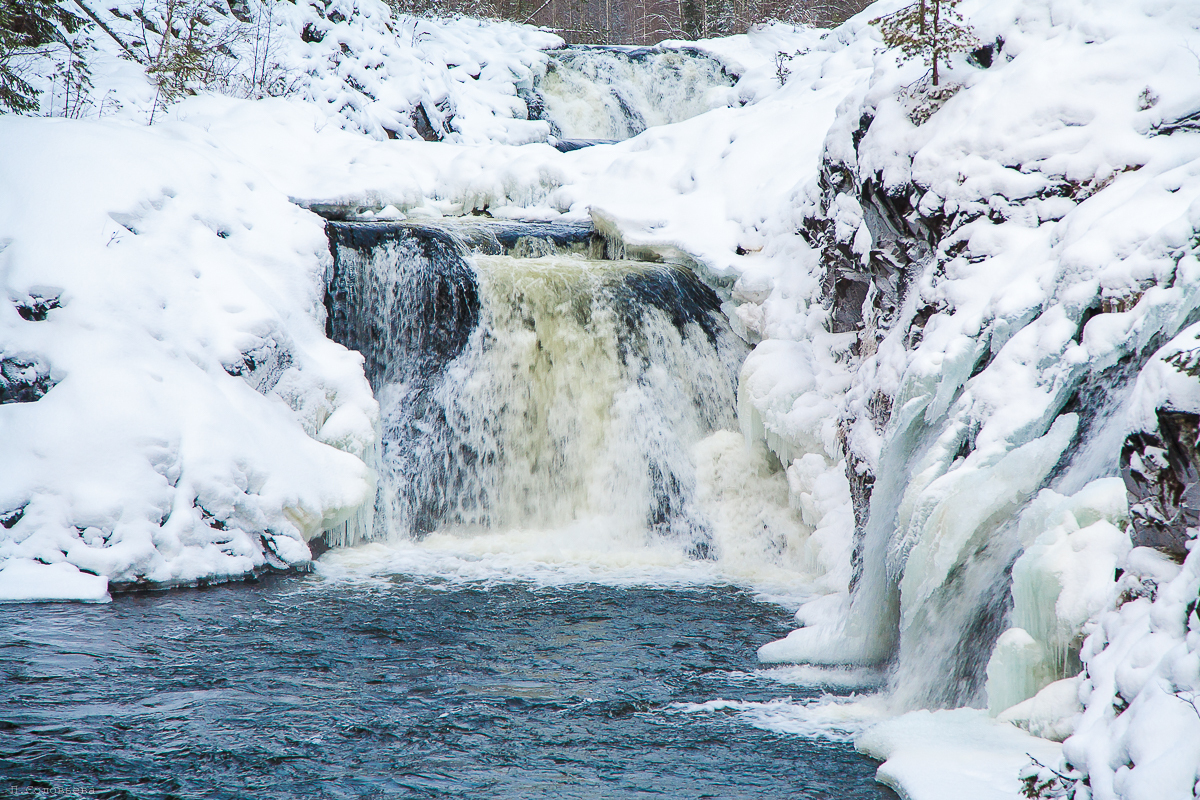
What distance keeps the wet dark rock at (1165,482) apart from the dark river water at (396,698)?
1.26m

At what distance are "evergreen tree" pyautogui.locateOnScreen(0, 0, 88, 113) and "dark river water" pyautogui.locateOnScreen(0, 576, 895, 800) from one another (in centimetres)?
553

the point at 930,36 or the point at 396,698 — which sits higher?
the point at 930,36

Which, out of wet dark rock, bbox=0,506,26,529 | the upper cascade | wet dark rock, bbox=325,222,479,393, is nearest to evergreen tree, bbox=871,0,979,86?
wet dark rock, bbox=325,222,479,393

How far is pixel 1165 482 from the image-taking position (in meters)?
2.65

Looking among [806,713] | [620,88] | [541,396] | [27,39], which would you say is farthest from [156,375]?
[620,88]

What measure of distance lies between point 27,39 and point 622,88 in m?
8.76

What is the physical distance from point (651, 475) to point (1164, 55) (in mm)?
4629

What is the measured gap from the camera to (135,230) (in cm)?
686

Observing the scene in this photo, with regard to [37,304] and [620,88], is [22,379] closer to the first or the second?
[37,304]

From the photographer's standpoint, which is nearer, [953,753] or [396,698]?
[953,753]

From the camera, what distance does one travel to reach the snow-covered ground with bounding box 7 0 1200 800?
3.11 m

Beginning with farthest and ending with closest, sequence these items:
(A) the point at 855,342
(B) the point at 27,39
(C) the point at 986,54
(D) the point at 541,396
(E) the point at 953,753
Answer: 1. (B) the point at 27,39
2. (D) the point at 541,396
3. (A) the point at 855,342
4. (C) the point at 986,54
5. (E) the point at 953,753

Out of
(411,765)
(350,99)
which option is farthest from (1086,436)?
(350,99)

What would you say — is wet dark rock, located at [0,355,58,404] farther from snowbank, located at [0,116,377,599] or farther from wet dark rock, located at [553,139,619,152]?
wet dark rock, located at [553,139,619,152]
